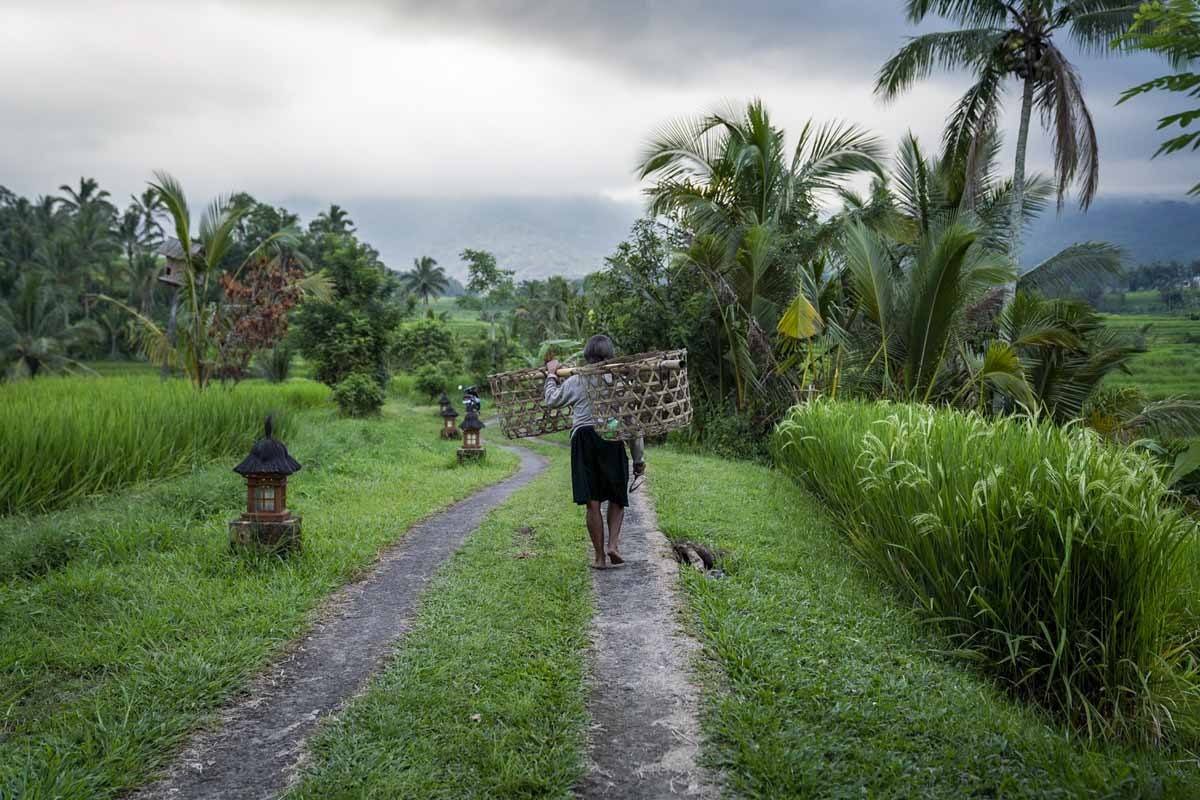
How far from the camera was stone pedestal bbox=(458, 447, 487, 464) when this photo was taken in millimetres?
12489

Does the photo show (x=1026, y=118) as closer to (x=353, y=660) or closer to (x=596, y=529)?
(x=596, y=529)

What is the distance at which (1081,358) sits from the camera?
1364 centimetres

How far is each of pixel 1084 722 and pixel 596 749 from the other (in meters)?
2.60

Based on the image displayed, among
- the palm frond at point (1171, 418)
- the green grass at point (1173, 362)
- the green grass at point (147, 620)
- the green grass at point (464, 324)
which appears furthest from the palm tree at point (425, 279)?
the green grass at point (147, 620)

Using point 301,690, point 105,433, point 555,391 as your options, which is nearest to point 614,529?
point 555,391

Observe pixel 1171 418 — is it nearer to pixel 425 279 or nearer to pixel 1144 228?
pixel 425 279

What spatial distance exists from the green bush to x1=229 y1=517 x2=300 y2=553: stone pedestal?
1484 centimetres

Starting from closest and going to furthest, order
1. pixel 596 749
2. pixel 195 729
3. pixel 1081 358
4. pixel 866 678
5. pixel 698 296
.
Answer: pixel 596 749
pixel 195 729
pixel 866 678
pixel 1081 358
pixel 698 296

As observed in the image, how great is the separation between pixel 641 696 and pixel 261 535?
3.42 metres

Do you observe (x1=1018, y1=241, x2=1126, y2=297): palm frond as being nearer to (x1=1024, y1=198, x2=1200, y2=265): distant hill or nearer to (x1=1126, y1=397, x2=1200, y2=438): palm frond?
(x1=1126, y1=397, x2=1200, y2=438): palm frond

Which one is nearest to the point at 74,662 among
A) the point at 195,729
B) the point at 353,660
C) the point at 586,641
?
the point at 195,729

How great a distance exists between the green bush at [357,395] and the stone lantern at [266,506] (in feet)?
48.7

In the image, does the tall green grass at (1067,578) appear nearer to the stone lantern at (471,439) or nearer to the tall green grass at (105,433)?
the tall green grass at (105,433)

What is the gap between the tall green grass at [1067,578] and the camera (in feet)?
12.3
